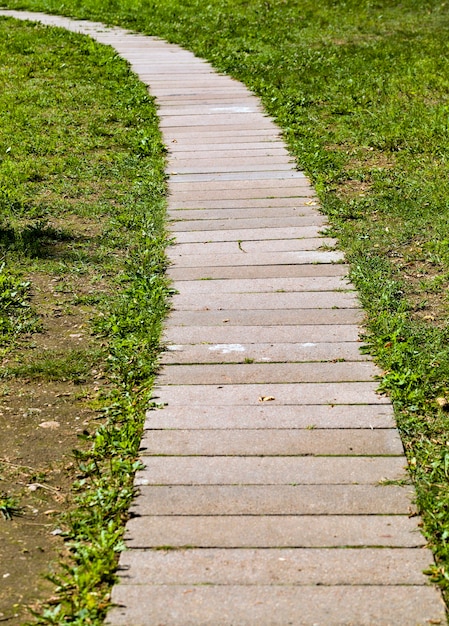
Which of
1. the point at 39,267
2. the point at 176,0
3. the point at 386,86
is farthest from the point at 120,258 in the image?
the point at 176,0

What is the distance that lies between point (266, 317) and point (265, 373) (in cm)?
69

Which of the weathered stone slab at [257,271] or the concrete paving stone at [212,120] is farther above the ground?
the weathered stone slab at [257,271]

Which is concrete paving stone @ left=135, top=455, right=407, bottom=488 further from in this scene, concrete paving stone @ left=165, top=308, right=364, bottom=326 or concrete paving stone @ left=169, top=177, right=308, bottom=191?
concrete paving stone @ left=169, top=177, right=308, bottom=191

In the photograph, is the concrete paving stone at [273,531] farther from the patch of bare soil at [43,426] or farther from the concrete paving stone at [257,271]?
the concrete paving stone at [257,271]

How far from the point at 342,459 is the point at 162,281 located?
87.0 inches

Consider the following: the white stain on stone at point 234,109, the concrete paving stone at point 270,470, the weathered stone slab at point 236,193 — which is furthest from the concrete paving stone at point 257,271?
the white stain on stone at point 234,109

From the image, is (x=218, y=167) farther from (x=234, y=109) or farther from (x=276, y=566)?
(x=276, y=566)

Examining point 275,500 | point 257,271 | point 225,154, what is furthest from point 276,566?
point 225,154

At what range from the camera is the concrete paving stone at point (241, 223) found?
685 cm

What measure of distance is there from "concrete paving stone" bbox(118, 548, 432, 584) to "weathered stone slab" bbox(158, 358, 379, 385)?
1.35 metres

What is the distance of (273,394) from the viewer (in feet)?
15.2

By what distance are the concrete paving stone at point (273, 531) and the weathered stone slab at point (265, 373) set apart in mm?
1136

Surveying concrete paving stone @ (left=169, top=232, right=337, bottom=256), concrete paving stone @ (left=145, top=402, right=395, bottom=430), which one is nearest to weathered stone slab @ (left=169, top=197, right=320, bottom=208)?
concrete paving stone @ (left=169, top=232, right=337, bottom=256)

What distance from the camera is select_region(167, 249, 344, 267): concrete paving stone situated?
6211 millimetres
